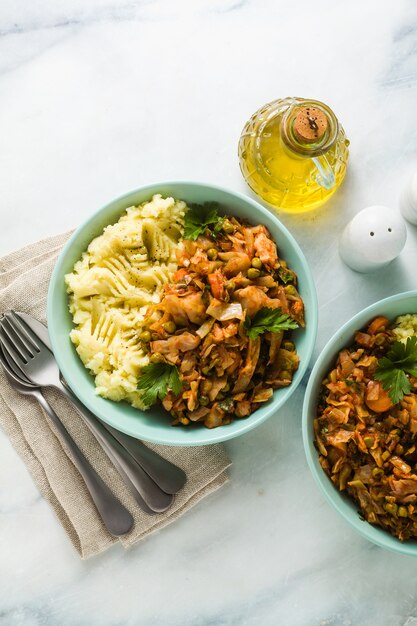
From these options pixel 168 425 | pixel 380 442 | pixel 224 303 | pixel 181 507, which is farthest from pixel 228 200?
A: pixel 181 507

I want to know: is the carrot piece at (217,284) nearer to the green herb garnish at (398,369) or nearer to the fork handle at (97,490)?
the green herb garnish at (398,369)

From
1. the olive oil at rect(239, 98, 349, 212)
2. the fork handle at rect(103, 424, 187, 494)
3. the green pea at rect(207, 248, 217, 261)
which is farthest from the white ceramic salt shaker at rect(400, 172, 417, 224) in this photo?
the fork handle at rect(103, 424, 187, 494)

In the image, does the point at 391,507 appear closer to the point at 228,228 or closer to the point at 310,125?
the point at 228,228

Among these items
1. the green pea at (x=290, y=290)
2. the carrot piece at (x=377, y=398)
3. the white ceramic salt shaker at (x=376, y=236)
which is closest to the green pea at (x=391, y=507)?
the carrot piece at (x=377, y=398)

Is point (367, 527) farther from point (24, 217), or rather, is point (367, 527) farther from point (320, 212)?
point (24, 217)

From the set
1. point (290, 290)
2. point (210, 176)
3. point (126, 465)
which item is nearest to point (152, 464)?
point (126, 465)

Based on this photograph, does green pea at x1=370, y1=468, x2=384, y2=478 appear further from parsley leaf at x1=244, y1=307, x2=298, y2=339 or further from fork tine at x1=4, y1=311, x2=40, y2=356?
fork tine at x1=4, y1=311, x2=40, y2=356
